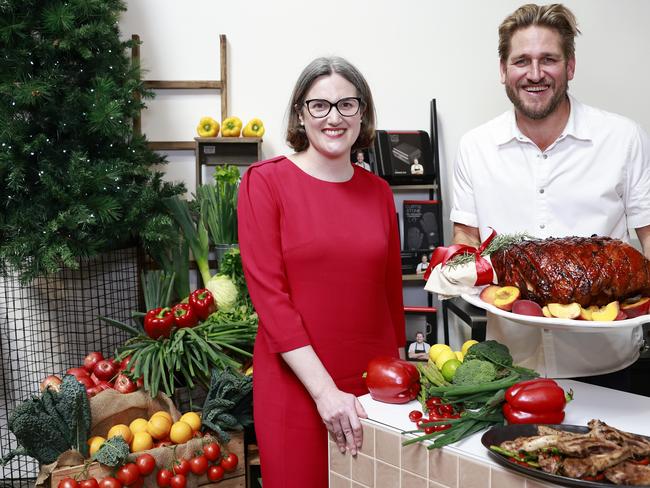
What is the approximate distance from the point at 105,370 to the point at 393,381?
171 cm

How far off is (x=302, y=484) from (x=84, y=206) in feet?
5.60

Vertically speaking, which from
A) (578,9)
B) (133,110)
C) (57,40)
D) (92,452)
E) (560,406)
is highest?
(578,9)

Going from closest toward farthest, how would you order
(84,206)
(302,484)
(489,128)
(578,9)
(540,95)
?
(302,484), (540,95), (489,128), (84,206), (578,9)

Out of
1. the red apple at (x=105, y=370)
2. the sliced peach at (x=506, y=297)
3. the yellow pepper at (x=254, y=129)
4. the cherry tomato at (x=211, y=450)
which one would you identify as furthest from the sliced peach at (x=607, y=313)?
the yellow pepper at (x=254, y=129)

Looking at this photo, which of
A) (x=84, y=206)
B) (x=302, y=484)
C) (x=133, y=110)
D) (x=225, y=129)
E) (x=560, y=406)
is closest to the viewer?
(x=560, y=406)

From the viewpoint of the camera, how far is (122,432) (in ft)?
7.94

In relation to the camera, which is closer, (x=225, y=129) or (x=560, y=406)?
(x=560, y=406)

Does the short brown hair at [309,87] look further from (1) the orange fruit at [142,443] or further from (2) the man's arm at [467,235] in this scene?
(1) the orange fruit at [142,443]

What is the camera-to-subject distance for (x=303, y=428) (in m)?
1.68

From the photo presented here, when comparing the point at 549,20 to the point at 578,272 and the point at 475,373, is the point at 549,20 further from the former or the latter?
the point at 475,373

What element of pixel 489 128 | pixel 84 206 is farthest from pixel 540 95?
pixel 84 206

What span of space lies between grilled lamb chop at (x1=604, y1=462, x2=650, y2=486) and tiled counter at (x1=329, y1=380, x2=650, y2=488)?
0.11 m

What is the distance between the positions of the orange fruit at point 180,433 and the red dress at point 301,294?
0.83 meters

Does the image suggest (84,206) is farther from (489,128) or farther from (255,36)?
(489,128)
